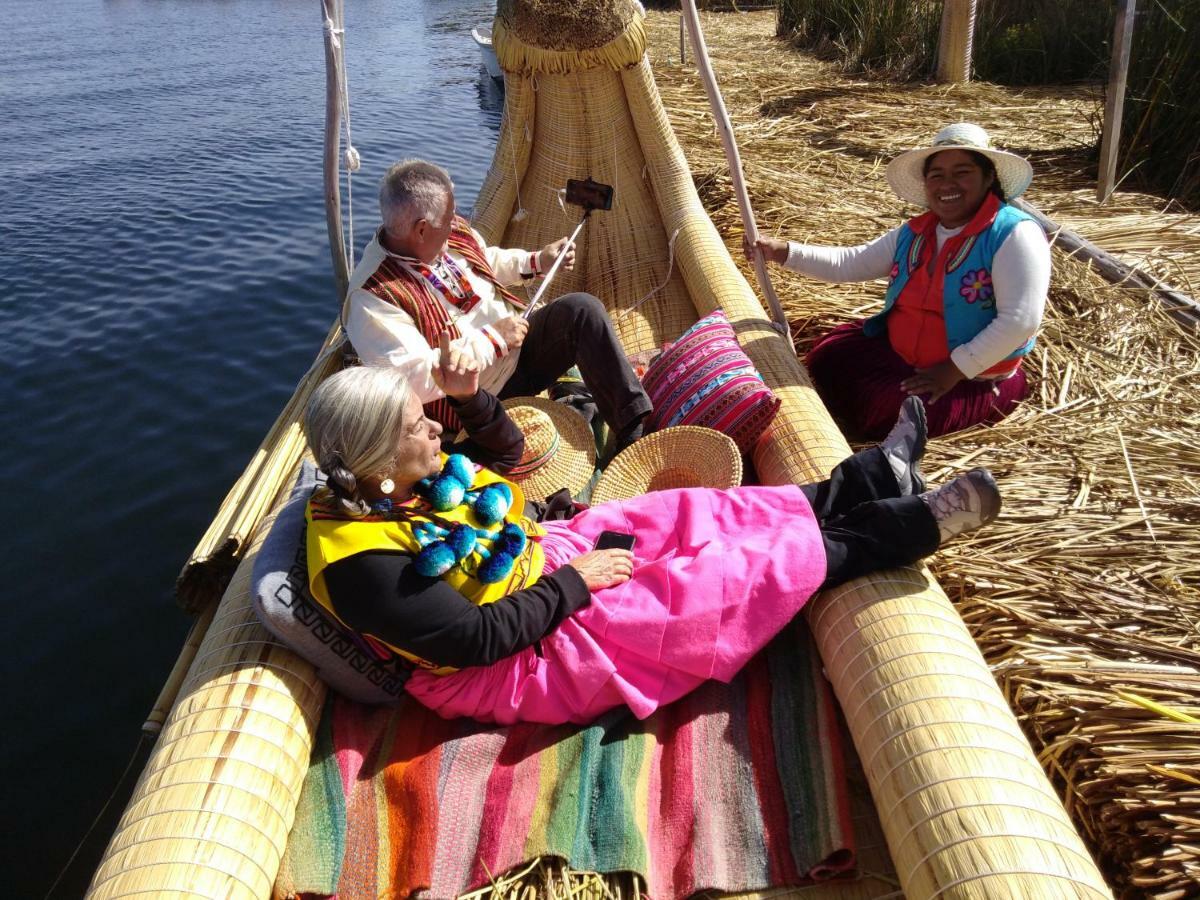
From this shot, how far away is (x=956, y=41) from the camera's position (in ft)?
26.7

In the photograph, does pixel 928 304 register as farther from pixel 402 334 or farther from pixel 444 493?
pixel 444 493

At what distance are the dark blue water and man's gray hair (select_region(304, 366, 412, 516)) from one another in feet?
5.83

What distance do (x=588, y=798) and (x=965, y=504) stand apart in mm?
1060

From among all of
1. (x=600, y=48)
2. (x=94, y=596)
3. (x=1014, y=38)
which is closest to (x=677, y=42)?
(x=1014, y=38)

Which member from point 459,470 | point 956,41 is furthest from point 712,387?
point 956,41

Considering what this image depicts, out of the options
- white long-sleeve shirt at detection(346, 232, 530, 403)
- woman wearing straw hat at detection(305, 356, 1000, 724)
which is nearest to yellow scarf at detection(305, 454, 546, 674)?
woman wearing straw hat at detection(305, 356, 1000, 724)

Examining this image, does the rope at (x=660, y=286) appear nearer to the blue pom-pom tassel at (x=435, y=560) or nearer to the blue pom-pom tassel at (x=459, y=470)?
the blue pom-pom tassel at (x=459, y=470)

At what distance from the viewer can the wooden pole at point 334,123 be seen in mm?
2824

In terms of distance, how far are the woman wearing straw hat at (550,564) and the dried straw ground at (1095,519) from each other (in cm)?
40

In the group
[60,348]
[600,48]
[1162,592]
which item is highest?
[600,48]

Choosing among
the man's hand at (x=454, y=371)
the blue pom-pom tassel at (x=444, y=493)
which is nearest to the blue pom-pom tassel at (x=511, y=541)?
the blue pom-pom tassel at (x=444, y=493)

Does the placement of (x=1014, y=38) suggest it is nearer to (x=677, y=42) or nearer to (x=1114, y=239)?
Answer: (x=1114, y=239)

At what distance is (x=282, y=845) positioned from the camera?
5.42ft

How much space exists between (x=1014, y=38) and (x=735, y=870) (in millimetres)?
9105
